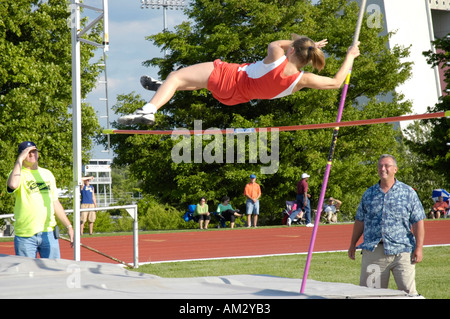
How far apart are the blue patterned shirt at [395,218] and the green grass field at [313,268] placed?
1.61 meters

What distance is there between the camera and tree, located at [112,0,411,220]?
20.8 m

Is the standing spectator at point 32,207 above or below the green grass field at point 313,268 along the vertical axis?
above

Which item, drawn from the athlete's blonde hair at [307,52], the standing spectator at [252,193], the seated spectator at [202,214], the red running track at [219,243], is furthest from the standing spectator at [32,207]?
the seated spectator at [202,214]

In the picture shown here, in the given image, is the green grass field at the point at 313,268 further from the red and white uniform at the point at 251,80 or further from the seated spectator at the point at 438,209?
the seated spectator at the point at 438,209

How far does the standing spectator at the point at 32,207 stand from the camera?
16.6ft

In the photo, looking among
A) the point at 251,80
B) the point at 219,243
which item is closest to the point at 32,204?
the point at 251,80

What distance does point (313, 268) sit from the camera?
7.54m

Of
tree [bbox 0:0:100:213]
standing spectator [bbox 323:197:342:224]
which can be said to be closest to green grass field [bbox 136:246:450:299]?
standing spectator [bbox 323:197:342:224]

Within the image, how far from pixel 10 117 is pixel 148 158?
644 centimetres

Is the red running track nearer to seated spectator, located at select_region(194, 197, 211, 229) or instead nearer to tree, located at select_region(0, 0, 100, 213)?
seated spectator, located at select_region(194, 197, 211, 229)

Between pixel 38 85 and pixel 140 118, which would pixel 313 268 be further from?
pixel 38 85

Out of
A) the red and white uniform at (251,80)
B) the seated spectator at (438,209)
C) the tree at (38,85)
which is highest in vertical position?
the tree at (38,85)
